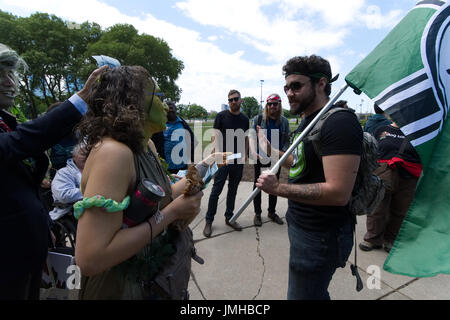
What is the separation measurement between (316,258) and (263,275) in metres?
1.40

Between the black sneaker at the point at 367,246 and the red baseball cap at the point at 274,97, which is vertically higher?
the red baseball cap at the point at 274,97

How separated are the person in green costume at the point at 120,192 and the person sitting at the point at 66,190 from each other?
5.44 ft

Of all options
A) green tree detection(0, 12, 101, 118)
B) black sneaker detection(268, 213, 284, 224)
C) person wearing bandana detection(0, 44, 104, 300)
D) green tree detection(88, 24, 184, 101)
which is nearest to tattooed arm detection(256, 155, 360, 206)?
person wearing bandana detection(0, 44, 104, 300)

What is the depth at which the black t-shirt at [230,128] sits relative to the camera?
415 cm

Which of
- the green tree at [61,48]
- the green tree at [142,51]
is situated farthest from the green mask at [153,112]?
the green tree at [142,51]

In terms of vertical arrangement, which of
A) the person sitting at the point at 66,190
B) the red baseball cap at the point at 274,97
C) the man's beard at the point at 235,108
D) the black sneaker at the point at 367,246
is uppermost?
the red baseball cap at the point at 274,97

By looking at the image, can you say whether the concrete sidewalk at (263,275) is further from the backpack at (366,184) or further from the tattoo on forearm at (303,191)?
the tattoo on forearm at (303,191)

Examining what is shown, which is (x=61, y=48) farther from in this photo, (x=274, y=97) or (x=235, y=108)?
(x=274, y=97)

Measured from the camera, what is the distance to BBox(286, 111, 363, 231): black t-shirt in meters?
1.41

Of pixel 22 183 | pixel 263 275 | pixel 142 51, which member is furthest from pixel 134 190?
pixel 142 51

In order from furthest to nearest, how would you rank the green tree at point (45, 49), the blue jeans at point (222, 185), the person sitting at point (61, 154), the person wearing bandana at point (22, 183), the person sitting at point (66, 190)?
the green tree at point (45, 49) < the blue jeans at point (222, 185) < the person sitting at point (61, 154) < the person sitting at point (66, 190) < the person wearing bandana at point (22, 183)

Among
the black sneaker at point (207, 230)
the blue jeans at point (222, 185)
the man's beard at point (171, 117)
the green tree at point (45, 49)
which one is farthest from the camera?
the green tree at point (45, 49)

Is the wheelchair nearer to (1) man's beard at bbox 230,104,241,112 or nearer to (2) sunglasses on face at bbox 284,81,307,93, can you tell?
(2) sunglasses on face at bbox 284,81,307,93

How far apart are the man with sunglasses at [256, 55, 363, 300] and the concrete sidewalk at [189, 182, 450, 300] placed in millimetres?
953
